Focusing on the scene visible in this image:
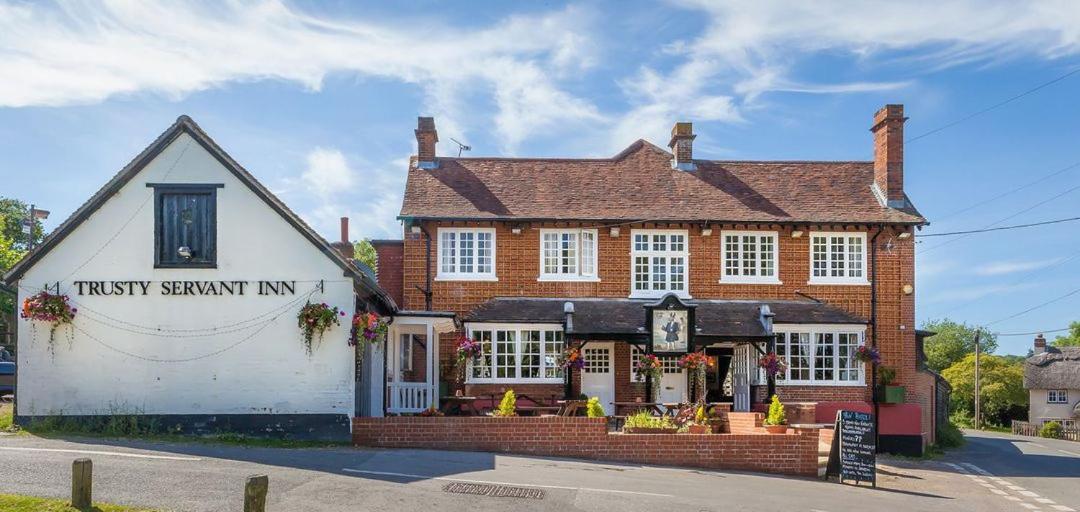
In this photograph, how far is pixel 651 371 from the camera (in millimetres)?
23516

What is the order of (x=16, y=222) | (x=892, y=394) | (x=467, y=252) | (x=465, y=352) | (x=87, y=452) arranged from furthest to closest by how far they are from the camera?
(x=16, y=222), (x=467, y=252), (x=892, y=394), (x=465, y=352), (x=87, y=452)

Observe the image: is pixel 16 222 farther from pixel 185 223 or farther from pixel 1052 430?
pixel 1052 430

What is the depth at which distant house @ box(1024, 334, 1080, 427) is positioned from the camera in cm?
6538

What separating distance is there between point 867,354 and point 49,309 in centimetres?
1888

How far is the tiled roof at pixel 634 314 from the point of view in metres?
24.1

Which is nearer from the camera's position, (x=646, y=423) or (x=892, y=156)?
(x=646, y=423)

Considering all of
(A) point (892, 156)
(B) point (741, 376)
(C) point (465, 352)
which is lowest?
(B) point (741, 376)

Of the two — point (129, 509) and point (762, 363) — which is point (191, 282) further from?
point (762, 363)

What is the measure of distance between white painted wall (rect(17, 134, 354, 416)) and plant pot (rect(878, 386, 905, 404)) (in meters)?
14.1

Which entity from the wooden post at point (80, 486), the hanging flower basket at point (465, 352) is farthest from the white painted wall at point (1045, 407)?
the wooden post at point (80, 486)

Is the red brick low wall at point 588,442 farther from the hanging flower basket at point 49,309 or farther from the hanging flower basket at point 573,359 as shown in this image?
the hanging flower basket at point 49,309

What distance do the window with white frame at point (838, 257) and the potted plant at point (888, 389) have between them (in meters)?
2.48

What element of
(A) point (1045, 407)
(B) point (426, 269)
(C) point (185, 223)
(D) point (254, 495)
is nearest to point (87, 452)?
(C) point (185, 223)

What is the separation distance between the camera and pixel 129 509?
456 inches
